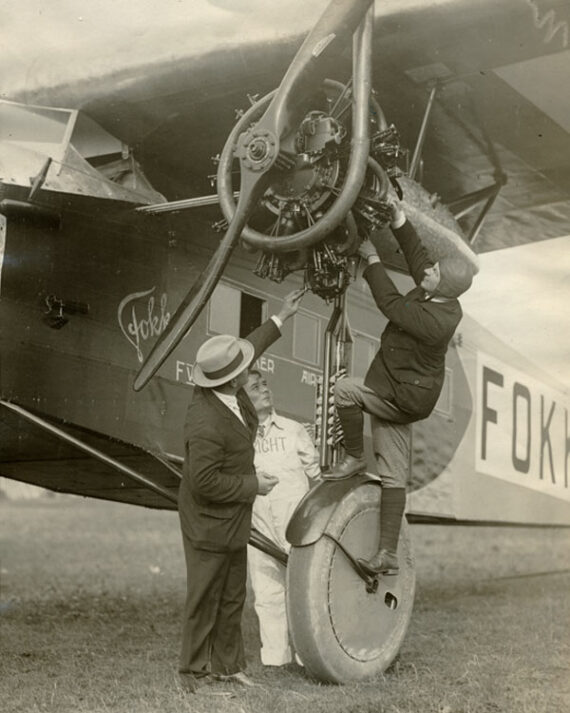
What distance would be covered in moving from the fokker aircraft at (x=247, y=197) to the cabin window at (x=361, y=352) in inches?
0.8

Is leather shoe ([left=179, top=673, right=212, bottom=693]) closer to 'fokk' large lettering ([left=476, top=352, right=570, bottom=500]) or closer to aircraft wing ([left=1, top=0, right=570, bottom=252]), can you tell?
aircraft wing ([left=1, top=0, right=570, bottom=252])

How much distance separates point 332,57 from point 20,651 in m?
3.56

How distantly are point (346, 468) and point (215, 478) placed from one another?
0.59 meters

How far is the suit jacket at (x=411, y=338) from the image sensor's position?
151 inches

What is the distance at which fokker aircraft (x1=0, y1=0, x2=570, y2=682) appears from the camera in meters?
3.78

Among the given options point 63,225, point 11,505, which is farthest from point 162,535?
point 63,225

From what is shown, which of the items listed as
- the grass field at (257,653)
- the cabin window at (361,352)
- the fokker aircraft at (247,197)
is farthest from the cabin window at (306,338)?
the grass field at (257,653)

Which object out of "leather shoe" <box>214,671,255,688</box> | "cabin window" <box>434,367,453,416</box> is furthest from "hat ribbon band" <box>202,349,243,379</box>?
"cabin window" <box>434,367,453,416</box>

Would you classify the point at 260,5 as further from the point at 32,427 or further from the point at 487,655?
the point at 487,655

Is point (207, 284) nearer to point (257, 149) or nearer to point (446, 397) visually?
point (257, 149)

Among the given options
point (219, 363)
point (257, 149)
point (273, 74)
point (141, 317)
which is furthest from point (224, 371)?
point (273, 74)

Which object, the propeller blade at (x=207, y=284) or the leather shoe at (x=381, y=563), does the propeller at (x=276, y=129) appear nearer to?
the propeller blade at (x=207, y=284)

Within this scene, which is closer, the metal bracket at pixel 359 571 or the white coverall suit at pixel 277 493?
the metal bracket at pixel 359 571

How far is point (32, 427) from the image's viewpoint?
488 centimetres
